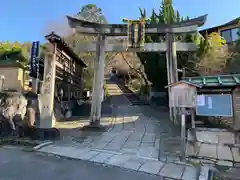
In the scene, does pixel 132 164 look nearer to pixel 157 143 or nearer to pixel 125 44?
pixel 157 143

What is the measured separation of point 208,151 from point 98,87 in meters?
6.54

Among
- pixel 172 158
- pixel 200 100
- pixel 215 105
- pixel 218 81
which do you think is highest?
pixel 218 81

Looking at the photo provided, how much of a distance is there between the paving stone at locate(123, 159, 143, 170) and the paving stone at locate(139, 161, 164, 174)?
152 millimetres

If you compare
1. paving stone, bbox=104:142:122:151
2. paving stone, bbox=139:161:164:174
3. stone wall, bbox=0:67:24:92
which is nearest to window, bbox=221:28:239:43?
paving stone, bbox=104:142:122:151

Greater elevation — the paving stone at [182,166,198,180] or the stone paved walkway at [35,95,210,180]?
the stone paved walkway at [35,95,210,180]

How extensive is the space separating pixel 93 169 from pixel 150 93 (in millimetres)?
13338

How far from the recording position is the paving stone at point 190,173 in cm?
568

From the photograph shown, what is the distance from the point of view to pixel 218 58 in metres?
13.9

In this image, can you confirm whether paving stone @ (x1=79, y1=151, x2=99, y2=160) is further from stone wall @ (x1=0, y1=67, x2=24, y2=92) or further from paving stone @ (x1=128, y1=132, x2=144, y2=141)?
stone wall @ (x1=0, y1=67, x2=24, y2=92)

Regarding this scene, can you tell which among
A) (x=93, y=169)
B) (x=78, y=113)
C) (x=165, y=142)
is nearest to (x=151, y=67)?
(x=78, y=113)

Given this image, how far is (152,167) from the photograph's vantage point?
6344mm

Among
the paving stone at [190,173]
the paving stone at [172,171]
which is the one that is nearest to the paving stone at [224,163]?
the paving stone at [190,173]

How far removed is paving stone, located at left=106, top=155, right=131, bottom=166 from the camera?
21.9ft

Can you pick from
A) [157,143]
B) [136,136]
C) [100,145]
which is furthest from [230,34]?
[100,145]
